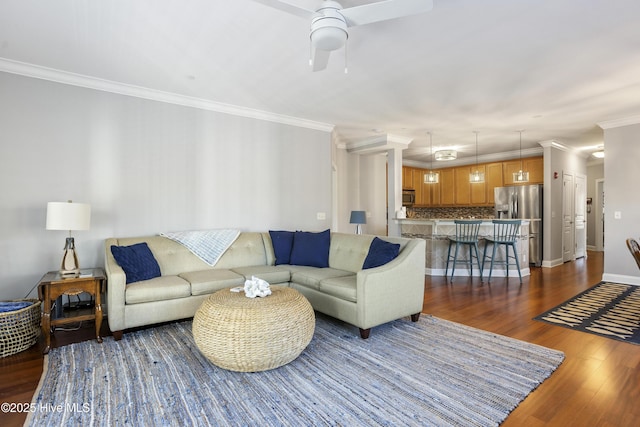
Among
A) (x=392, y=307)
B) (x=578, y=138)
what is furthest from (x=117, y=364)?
(x=578, y=138)

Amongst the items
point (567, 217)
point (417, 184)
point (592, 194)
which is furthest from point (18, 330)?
point (592, 194)

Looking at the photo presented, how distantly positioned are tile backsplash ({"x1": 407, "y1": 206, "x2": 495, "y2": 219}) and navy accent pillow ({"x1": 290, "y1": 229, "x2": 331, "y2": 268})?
5.16 m

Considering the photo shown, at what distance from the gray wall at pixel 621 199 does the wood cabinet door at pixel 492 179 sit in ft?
8.42

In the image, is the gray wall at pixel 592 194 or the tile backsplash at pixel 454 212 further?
the gray wall at pixel 592 194

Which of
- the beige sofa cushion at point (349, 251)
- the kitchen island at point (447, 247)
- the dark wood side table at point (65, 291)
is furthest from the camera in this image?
the kitchen island at point (447, 247)

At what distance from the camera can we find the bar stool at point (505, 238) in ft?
17.2

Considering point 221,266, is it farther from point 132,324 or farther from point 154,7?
point 154,7

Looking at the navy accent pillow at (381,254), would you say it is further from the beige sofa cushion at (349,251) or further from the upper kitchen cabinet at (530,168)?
the upper kitchen cabinet at (530,168)

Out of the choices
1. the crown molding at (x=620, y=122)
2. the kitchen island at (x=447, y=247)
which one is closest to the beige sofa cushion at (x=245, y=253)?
the kitchen island at (x=447, y=247)

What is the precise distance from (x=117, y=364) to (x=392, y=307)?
2.27 metres

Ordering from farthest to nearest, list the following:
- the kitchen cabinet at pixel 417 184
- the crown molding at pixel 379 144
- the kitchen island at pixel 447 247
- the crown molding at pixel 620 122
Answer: the kitchen cabinet at pixel 417 184 < the crown molding at pixel 379 144 < the kitchen island at pixel 447 247 < the crown molding at pixel 620 122

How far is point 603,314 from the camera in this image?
11.8 ft

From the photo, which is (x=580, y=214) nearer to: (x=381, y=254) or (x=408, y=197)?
(x=408, y=197)

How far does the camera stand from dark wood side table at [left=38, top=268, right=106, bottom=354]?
2707mm
